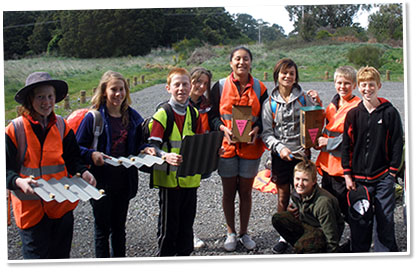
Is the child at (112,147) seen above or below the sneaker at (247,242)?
above

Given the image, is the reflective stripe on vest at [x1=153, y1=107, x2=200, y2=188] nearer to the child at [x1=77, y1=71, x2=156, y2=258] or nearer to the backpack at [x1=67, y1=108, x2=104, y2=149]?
the child at [x1=77, y1=71, x2=156, y2=258]

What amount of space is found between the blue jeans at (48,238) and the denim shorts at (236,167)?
1588 mm

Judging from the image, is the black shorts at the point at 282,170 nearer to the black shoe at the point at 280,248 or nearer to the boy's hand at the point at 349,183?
the boy's hand at the point at 349,183

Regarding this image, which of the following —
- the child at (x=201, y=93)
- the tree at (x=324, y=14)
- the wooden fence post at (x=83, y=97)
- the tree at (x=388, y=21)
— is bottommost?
the child at (x=201, y=93)

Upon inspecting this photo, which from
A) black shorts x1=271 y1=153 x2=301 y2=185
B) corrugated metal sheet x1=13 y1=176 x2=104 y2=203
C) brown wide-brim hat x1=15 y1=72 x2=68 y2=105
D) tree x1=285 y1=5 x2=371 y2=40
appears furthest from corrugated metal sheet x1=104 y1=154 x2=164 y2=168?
tree x1=285 y1=5 x2=371 y2=40

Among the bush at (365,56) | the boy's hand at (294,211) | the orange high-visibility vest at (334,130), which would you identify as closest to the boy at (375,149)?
the orange high-visibility vest at (334,130)

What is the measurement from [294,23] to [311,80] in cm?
1039

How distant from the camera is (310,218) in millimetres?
4023

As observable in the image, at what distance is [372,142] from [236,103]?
1.34 meters

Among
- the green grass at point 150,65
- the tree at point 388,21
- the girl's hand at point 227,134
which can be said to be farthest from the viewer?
the green grass at point 150,65

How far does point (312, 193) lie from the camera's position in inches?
156

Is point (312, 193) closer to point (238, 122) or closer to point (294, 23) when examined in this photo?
point (238, 122)

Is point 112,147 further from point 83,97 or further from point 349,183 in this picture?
point 83,97

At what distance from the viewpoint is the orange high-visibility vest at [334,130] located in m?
3.97
